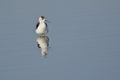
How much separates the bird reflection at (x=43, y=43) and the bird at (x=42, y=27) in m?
0.06

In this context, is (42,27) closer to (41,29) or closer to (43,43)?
(41,29)

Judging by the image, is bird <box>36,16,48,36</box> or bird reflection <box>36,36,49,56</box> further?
bird <box>36,16,48,36</box>

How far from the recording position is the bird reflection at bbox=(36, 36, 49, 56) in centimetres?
275

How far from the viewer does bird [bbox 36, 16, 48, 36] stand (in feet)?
10.2

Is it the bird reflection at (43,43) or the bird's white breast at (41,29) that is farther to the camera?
the bird's white breast at (41,29)

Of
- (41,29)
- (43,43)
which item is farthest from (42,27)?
(43,43)

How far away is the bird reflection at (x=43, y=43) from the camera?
9.03 feet

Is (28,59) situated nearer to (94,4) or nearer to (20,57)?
(20,57)

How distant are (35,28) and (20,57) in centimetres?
62

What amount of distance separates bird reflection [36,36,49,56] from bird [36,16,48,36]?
58mm

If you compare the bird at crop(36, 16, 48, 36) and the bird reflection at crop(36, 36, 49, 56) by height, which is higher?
the bird at crop(36, 16, 48, 36)

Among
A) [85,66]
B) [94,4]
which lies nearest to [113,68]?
[85,66]

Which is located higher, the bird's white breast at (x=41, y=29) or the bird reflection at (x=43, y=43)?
the bird's white breast at (x=41, y=29)

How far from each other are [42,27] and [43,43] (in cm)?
24
